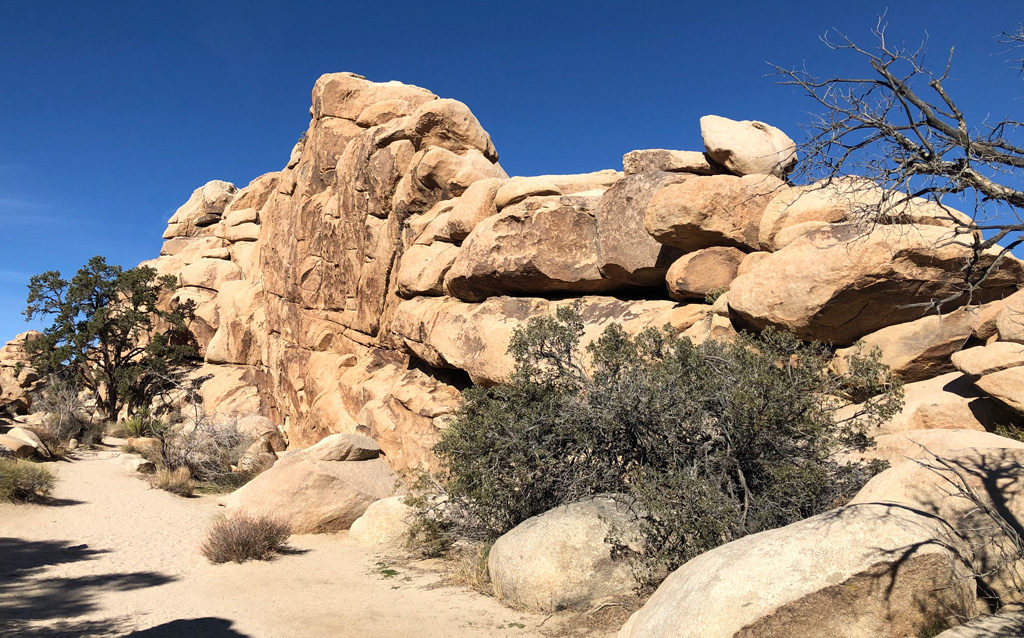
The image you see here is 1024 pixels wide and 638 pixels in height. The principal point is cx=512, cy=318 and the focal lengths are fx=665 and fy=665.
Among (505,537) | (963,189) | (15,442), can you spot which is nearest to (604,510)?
(505,537)

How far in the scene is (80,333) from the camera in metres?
30.5

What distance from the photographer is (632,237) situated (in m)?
14.6

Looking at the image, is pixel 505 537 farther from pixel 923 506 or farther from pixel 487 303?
pixel 487 303

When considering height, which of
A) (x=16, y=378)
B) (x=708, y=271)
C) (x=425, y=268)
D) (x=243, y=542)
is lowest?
(x=243, y=542)

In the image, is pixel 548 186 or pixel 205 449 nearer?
pixel 548 186

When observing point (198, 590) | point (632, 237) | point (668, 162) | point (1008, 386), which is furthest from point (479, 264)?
point (1008, 386)

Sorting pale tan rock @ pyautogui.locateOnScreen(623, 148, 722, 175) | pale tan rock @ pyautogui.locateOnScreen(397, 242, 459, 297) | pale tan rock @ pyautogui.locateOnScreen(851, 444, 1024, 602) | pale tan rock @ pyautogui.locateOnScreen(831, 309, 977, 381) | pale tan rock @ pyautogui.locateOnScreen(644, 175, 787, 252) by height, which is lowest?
pale tan rock @ pyautogui.locateOnScreen(851, 444, 1024, 602)

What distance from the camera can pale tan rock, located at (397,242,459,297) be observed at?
18281mm

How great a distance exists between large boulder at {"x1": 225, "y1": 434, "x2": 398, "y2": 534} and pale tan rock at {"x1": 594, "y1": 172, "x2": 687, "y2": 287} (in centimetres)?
706

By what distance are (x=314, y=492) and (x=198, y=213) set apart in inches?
1224

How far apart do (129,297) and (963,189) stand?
3444 cm

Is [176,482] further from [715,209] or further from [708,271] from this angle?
[715,209]

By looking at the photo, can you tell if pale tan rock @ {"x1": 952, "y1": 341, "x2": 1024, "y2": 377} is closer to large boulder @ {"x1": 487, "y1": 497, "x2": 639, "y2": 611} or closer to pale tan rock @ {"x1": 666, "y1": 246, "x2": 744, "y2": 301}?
pale tan rock @ {"x1": 666, "y1": 246, "x2": 744, "y2": 301}

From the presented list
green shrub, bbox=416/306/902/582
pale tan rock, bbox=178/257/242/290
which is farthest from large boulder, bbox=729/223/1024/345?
pale tan rock, bbox=178/257/242/290
